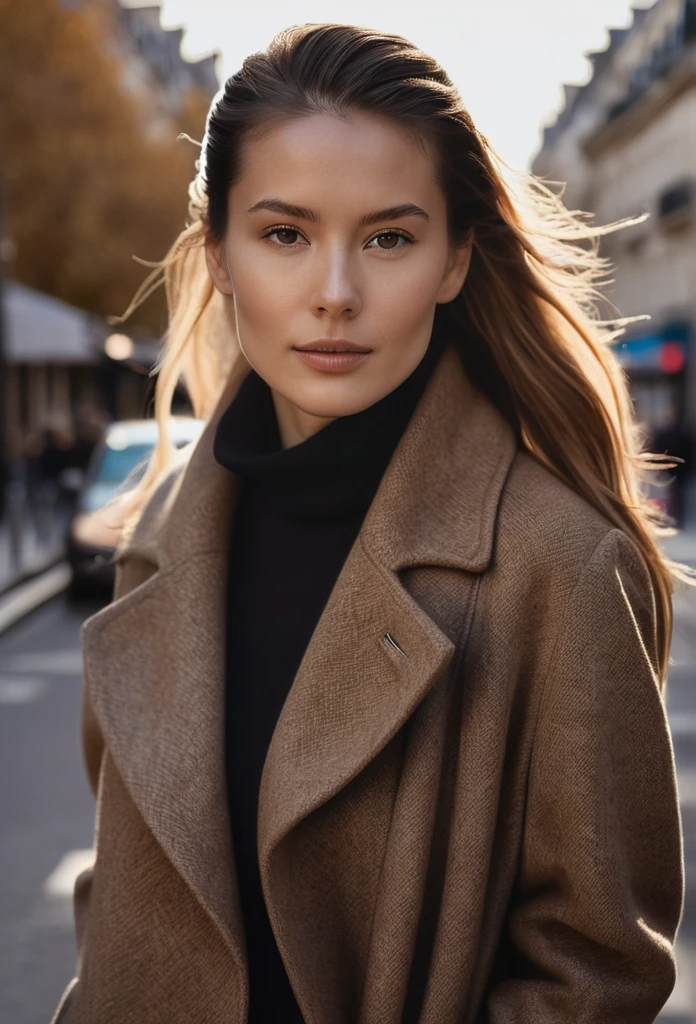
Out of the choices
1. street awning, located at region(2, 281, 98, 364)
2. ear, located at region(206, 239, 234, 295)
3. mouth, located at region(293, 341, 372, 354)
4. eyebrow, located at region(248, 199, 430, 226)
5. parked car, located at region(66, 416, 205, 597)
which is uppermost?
street awning, located at region(2, 281, 98, 364)

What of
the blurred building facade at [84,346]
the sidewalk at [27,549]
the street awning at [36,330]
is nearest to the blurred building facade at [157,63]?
the blurred building facade at [84,346]

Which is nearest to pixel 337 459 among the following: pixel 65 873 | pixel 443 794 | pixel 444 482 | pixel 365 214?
pixel 444 482

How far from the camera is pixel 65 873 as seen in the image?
5.68m

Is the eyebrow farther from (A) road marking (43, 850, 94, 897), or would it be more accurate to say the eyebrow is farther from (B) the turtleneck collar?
(A) road marking (43, 850, 94, 897)

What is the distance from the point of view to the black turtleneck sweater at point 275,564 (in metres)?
1.99

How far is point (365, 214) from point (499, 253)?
0.35m

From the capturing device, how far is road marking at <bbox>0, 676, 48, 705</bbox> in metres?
8.99

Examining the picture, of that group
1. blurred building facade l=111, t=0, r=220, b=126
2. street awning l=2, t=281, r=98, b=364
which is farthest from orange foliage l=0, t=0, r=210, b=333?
blurred building facade l=111, t=0, r=220, b=126

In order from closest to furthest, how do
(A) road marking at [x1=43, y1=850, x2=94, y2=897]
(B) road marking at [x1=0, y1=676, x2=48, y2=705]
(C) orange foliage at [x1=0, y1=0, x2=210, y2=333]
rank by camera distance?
(A) road marking at [x1=43, y1=850, x2=94, y2=897]
(B) road marking at [x1=0, y1=676, x2=48, y2=705]
(C) orange foliage at [x1=0, y1=0, x2=210, y2=333]

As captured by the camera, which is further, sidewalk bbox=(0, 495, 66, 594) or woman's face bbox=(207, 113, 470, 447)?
sidewalk bbox=(0, 495, 66, 594)

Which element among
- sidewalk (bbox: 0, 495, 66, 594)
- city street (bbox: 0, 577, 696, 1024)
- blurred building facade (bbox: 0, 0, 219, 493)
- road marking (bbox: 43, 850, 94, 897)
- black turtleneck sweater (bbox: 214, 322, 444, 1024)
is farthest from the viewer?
blurred building facade (bbox: 0, 0, 219, 493)

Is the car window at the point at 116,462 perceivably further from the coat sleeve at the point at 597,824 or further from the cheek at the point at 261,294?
the coat sleeve at the point at 597,824

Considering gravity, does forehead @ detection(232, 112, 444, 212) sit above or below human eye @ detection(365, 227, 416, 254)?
above

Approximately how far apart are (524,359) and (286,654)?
54 cm
